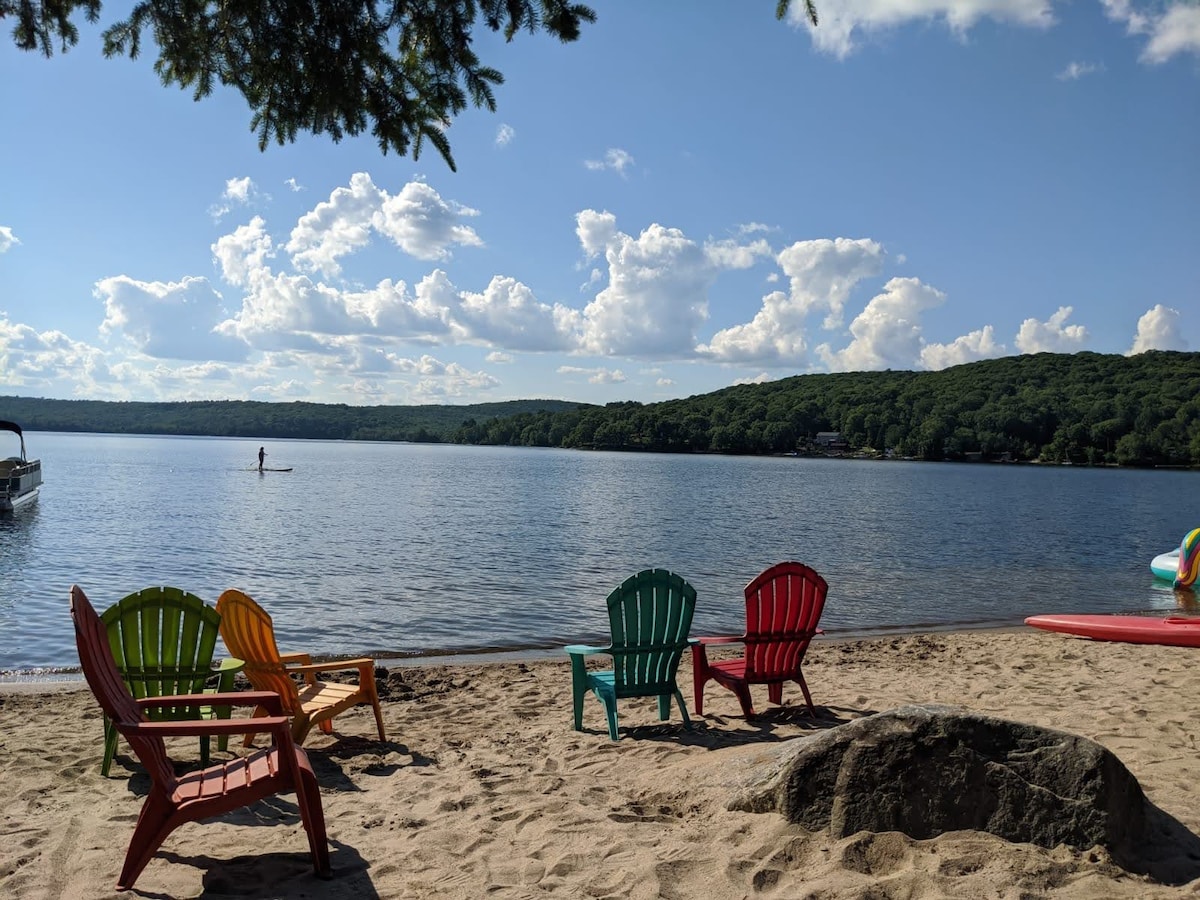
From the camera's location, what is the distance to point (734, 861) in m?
3.40

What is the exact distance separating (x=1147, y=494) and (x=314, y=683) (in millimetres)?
59864

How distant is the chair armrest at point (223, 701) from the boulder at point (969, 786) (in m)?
2.17

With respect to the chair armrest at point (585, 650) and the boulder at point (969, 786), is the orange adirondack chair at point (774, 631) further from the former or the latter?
the boulder at point (969, 786)

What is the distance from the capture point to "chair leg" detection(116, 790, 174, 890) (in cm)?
337

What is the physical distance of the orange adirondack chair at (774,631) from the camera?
6.21 metres

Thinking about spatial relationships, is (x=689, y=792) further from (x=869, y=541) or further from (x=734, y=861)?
(x=869, y=541)

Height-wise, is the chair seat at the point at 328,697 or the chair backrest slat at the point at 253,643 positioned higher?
the chair backrest slat at the point at 253,643

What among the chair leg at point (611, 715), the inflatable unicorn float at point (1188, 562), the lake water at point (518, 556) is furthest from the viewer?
the inflatable unicorn float at point (1188, 562)

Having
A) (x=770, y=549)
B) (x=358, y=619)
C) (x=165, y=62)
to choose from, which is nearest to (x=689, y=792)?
(x=165, y=62)

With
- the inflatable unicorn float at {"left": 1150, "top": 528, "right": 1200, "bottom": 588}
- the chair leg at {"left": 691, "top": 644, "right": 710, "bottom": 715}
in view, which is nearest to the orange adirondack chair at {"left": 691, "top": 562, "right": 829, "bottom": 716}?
the chair leg at {"left": 691, "top": 644, "right": 710, "bottom": 715}

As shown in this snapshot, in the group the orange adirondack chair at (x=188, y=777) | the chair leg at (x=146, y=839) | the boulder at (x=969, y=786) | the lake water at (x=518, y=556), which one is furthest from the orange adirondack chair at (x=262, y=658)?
the lake water at (x=518, y=556)

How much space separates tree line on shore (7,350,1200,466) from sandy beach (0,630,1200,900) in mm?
102653

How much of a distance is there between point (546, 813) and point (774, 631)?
8.58 feet

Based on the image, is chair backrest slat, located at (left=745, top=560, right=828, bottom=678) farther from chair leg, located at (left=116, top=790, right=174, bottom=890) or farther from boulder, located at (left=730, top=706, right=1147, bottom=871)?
chair leg, located at (left=116, top=790, right=174, bottom=890)
